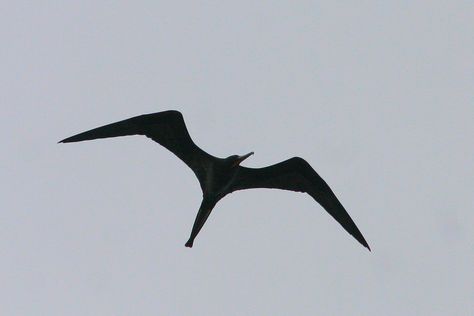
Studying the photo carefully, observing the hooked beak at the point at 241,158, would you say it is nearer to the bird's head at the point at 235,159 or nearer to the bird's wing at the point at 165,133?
the bird's head at the point at 235,159

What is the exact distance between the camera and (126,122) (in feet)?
48.6

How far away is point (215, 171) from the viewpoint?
15203 mm

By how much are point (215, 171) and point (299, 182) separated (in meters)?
1.51

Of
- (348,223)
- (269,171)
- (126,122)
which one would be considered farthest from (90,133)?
(348,223)

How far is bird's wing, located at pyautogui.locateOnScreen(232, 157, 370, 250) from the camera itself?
51.4 feet

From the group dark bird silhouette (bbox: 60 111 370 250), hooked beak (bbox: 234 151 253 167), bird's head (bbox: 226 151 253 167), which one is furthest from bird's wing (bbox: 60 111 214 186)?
hooked beak (bbox: 234 151 253 167)

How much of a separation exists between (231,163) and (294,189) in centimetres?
140

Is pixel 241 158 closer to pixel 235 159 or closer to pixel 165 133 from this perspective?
→ pixel 235 159

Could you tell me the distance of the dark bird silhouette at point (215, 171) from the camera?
14.9 meters

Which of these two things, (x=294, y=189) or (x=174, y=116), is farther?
(x=294, y=189)

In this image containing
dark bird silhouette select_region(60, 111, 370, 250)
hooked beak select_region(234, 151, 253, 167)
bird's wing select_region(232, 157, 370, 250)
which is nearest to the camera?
hooked beak select_region(234, 151, 253, 167)

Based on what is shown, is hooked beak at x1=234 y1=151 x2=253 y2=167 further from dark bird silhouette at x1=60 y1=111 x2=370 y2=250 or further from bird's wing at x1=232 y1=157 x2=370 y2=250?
bird's wing at x1=232 y1=157 x2=370 y2=250

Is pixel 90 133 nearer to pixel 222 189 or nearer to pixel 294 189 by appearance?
pixel 222 189

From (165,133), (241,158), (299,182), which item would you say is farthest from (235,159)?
(299,182)
